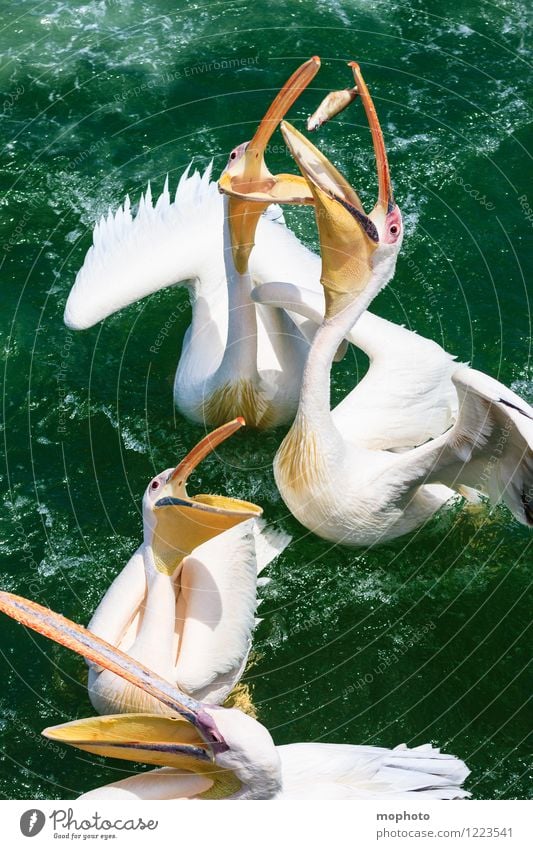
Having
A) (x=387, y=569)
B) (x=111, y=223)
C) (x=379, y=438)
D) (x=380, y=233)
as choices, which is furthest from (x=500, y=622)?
(x=111, y=223)

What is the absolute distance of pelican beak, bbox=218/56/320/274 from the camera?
6516 mm

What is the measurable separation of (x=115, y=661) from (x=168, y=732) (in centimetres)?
41


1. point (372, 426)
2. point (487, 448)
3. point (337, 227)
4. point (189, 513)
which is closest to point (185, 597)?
point (189, 513)

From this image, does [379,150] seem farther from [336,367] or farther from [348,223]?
[336,367]

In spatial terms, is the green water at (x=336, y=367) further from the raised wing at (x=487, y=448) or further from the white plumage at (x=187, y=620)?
the raised wing at (x=487, y=448)

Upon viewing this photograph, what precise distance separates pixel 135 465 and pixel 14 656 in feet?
4.79

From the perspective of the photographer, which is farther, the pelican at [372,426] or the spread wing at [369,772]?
the pelican at [372,426]

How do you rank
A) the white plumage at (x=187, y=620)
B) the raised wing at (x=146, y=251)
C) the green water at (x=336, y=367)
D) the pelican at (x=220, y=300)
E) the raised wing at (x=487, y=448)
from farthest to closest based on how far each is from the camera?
1. the raised wing at (x=146, y=251)
2. the pelican at (x=220, y=300)
3. the green water at (x=336, y=367)
4. the white plumage at (x=187, y=620)
5. the raised wing at (x=487, y=448)

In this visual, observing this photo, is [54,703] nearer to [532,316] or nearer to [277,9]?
[532,316]

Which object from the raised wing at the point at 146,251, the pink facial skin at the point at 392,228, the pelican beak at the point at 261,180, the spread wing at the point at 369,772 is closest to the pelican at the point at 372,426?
the pink facial skin at the point at 392,228

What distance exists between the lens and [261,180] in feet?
22.2

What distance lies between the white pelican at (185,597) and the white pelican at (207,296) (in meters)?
1.18

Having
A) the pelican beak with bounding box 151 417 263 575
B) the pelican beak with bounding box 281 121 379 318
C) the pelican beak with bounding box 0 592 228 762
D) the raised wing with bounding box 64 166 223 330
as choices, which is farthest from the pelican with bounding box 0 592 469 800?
the raised wing with bounding box 64 166 223 330

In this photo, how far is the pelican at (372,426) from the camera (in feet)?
20.2
